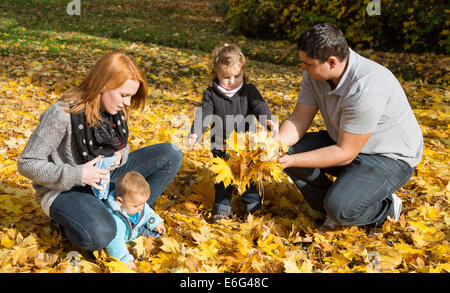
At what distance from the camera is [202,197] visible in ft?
10.8

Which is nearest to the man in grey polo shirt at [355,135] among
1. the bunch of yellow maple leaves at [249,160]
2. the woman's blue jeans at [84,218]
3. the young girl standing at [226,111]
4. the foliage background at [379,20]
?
the bunch of yellow maple leaves at [249,160]

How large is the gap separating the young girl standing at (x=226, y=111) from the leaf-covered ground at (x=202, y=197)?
0.51 feet

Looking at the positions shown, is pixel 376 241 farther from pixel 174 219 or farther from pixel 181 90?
pixel 181 90

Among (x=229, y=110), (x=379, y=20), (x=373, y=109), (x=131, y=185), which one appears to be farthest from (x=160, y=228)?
(x=379, y=20)

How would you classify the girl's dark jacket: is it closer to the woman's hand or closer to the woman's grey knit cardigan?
the woman's hand

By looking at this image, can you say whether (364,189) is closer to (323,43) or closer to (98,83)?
(323,43)

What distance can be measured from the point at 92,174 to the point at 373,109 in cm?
172

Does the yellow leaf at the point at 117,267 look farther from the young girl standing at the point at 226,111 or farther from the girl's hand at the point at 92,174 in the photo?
the young girl standing at the point at 226,111

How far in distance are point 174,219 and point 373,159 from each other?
144cm

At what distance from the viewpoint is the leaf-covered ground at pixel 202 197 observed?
8.14 feet

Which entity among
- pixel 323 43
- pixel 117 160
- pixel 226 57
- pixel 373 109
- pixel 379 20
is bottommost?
pixel 117 160

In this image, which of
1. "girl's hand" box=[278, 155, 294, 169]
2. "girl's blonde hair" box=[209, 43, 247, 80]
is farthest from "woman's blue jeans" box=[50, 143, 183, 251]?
"girl's blonde hair" box=[209, 43, 247, 80]

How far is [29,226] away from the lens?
2.80 metres

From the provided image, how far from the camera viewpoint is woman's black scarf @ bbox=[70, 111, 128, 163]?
2330mm
